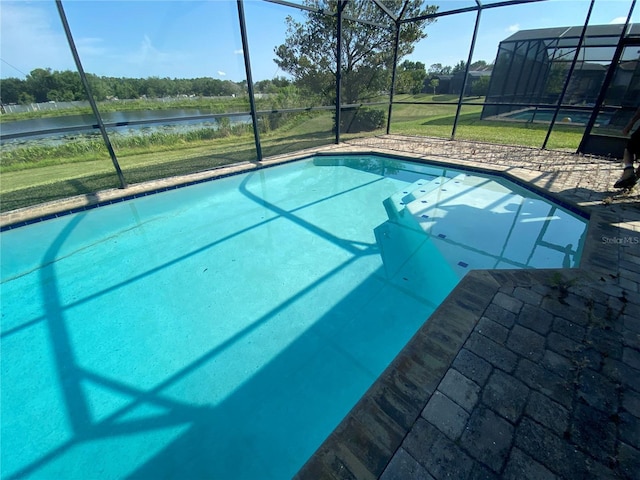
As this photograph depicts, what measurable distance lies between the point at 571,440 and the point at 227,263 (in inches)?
122

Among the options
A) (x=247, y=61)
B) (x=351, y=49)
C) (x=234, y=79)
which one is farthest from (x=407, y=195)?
(x=351, y=49)

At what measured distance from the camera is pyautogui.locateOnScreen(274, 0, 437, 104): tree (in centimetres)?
843

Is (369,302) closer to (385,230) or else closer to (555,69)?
(385,230)

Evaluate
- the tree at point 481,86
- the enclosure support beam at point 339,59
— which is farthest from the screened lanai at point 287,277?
the tree at point 481,86

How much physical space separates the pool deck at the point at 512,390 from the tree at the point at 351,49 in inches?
331

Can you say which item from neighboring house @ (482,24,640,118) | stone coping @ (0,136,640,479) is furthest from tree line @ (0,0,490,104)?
neighboring house @ (482,24,640,118)

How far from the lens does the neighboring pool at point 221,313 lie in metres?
1.66

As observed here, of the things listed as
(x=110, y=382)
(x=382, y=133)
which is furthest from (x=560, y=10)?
(x=110, y=382)

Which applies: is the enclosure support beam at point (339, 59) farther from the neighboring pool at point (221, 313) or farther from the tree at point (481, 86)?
the tree at point (481, 86)

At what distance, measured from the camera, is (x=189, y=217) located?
435 cm

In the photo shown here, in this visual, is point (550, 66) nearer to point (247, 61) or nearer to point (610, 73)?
point (610, 73)

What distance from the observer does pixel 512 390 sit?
4.83 ft

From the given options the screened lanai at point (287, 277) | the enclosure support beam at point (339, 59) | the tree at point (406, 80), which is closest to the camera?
the screened lanai at point (287, 277)

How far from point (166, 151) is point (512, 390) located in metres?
9.07
